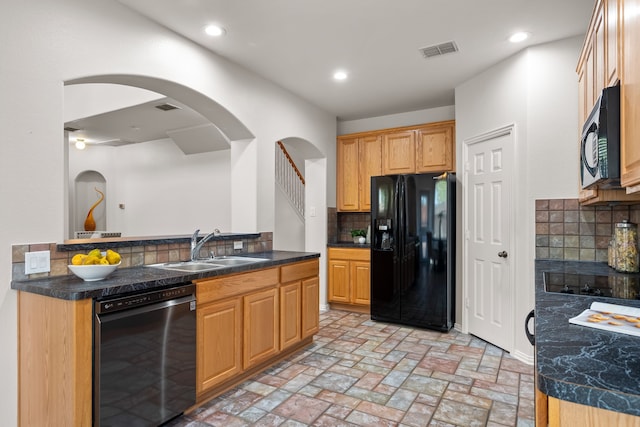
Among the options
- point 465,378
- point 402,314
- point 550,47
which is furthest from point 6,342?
point 550,47

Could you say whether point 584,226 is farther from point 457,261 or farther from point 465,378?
point 465,378

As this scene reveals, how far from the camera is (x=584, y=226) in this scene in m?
3.00

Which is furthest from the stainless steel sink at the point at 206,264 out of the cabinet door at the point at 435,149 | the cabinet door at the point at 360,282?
the cabinet door at the point at 435,149

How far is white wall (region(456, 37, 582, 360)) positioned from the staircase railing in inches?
121

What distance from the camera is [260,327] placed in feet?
9.39

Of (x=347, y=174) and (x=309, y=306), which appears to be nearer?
(x=309, y=306)

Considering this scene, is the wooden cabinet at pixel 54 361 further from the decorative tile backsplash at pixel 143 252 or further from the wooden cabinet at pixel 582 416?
the wooden cabinet at pixel 582 416

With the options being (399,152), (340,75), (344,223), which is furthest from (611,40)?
(344,223)

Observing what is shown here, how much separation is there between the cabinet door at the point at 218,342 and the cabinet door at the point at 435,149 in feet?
10.1

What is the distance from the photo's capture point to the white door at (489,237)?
11.1 ft

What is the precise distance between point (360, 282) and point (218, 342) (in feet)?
8.37

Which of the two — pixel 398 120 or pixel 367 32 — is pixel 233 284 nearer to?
pixel 367 32

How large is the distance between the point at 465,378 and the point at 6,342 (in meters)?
3.00

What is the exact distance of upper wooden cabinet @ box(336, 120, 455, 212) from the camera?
4562mm
